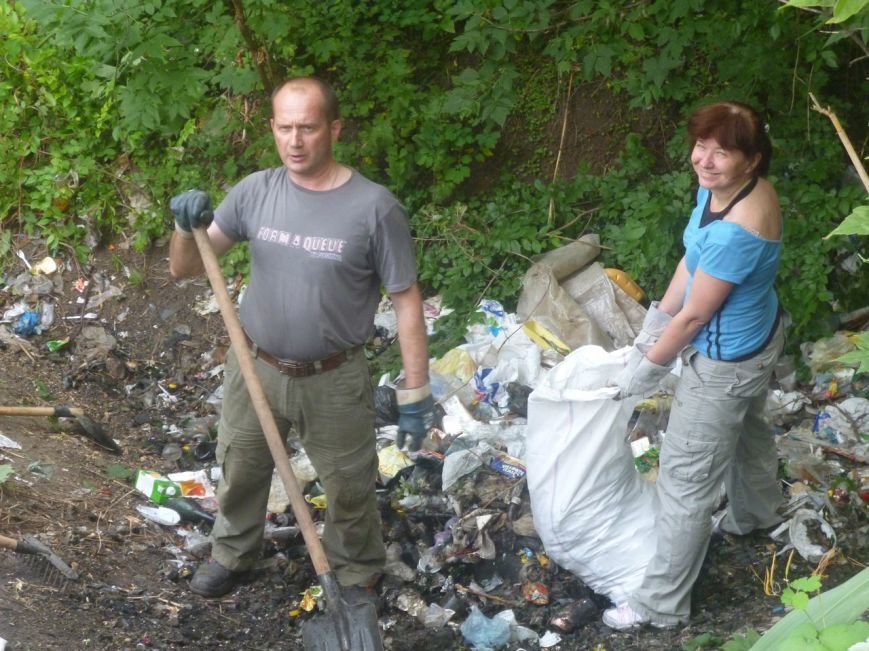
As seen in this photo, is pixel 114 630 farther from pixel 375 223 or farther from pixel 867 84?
pixel 867 84

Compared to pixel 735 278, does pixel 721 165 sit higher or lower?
higher

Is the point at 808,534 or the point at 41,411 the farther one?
the point at 41,411

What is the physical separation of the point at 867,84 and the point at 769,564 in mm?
3334

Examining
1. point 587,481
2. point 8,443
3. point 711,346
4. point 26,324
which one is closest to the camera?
point 711,346

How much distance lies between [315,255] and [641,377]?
51.0 inches

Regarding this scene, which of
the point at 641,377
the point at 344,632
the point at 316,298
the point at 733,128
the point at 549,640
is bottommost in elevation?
the point at 549,640

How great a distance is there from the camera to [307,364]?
3721mm

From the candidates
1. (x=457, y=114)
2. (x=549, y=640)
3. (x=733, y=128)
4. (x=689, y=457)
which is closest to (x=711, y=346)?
(x=689, y=457)

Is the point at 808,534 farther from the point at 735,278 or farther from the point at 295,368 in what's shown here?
the point at 295,368

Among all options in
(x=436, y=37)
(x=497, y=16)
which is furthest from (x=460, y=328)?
(x=436, y=37)

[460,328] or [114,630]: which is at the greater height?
[460,328]

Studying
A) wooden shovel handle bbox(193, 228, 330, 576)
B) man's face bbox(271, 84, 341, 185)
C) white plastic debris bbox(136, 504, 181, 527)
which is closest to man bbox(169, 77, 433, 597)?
man's face bbox(271, 84, 341, 185)

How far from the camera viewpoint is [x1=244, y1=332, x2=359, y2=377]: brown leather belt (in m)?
3.72

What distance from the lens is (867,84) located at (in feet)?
20.5
